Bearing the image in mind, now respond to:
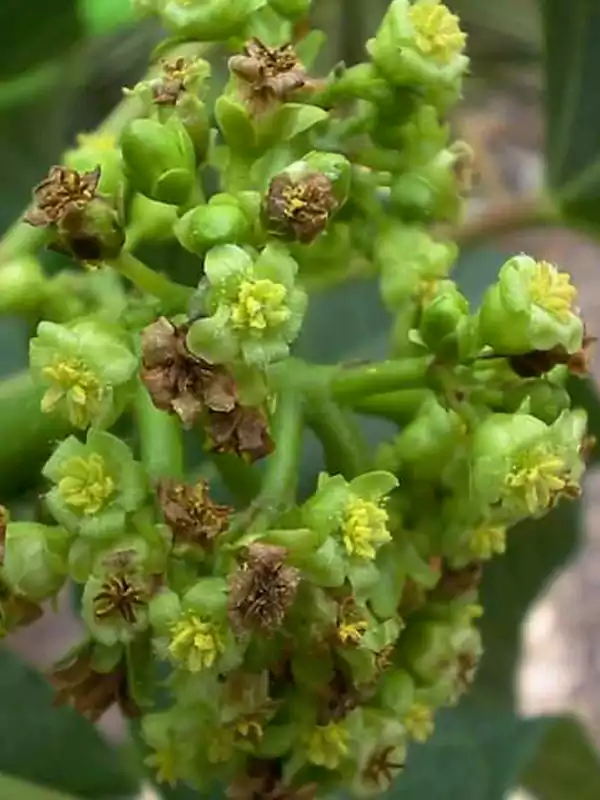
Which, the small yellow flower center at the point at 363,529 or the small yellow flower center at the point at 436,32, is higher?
the small yellow flower center at the point at 436,32

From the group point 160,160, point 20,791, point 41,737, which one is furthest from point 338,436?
point 41,737

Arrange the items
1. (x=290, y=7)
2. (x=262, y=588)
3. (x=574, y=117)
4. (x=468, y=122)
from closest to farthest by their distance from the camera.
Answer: (x=262, y=588), (x=290, y=7), (x=574, y=117), (x=468, y=122)

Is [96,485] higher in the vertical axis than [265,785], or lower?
higher

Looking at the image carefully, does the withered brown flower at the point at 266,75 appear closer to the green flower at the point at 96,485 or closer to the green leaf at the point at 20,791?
the green flower at the point at 96,485

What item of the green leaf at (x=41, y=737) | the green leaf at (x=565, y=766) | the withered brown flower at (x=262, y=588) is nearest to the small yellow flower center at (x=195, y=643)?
the withered brown flower at (x=262, y=588)

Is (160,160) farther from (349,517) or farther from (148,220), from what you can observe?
(349,517)

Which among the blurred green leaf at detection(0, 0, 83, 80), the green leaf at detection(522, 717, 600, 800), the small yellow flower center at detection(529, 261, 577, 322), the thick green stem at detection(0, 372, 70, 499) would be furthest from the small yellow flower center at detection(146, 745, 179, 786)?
the blurred green leaf at detection(0, 0, 83, 80)

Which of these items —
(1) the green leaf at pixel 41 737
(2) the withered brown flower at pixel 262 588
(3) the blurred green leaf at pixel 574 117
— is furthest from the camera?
(3) the blurred green leaf at pixel 574 117
